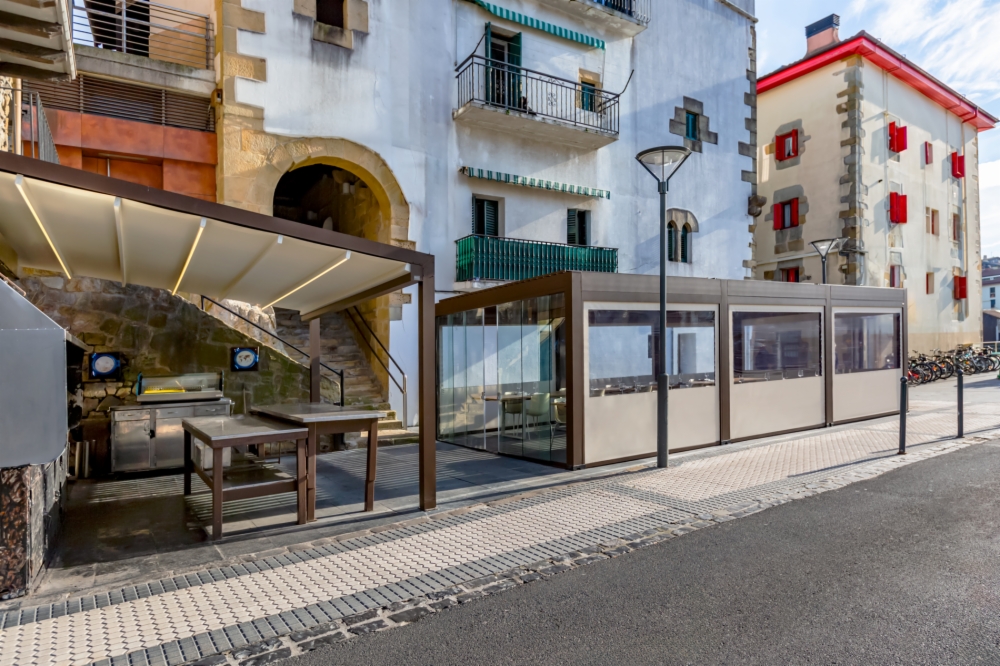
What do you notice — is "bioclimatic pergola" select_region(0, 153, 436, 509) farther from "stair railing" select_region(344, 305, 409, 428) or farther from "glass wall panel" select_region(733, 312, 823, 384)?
"glass wall panel" select_region(733, 312, 823, 384)

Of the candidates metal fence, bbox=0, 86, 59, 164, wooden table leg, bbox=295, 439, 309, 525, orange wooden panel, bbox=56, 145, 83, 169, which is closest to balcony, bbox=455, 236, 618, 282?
orange wooden panel, bbox=56, 145, 83, 169

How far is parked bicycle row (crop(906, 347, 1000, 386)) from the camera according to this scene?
2138 cm

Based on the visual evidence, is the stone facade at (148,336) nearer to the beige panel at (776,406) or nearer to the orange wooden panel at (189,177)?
the orange wooden panel at (189,177)

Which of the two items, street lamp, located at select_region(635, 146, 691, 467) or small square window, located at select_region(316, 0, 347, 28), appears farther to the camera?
small square window, located at select_region(316, 0, 347, 28)

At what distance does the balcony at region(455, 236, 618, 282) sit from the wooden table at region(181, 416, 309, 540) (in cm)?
766

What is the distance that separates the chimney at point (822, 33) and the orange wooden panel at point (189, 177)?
860 inches

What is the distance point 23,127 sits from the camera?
29.9 feet

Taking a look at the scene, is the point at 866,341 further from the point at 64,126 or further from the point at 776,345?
the point at 64,126

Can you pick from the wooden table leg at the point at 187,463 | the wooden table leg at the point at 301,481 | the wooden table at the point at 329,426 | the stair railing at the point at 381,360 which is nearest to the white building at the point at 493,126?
the stair railing at the point at 381,360

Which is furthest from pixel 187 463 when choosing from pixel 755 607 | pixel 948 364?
pixel 948 364

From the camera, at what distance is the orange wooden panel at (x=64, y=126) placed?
1070cm

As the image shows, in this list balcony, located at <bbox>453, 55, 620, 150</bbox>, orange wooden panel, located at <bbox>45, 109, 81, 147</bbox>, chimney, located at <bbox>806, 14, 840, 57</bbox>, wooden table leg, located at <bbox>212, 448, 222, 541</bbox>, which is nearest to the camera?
wooden table leg, located at <bbox>212, 448, 222, 541</bbox>

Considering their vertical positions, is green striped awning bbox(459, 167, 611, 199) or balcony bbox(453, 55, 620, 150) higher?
balcony bbox(453, 55, 620, 150)

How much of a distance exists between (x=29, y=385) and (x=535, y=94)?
13.3 m
